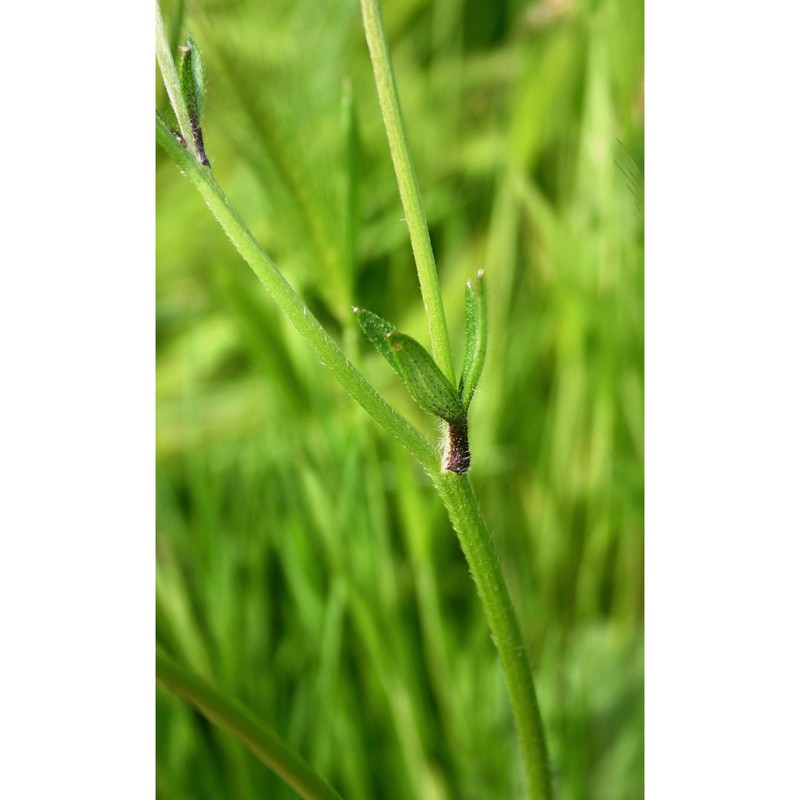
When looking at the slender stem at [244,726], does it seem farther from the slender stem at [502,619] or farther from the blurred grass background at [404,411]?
the blurred grass background at [404,411]

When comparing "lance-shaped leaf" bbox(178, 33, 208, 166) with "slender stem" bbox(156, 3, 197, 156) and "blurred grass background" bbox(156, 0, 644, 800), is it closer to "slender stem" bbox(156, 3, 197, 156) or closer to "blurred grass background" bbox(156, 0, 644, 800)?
"slender stem" bbox(156, 3, 197, 156)

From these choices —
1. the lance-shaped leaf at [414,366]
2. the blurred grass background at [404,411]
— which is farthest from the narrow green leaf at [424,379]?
the blurred grass background at [404,411]

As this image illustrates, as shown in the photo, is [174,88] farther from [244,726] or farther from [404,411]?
[404,411]

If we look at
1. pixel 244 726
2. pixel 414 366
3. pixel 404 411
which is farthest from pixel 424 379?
pixel 404 411

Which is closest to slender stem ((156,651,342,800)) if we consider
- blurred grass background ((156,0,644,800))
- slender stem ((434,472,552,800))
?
slender stem ((434,472,552,800))
